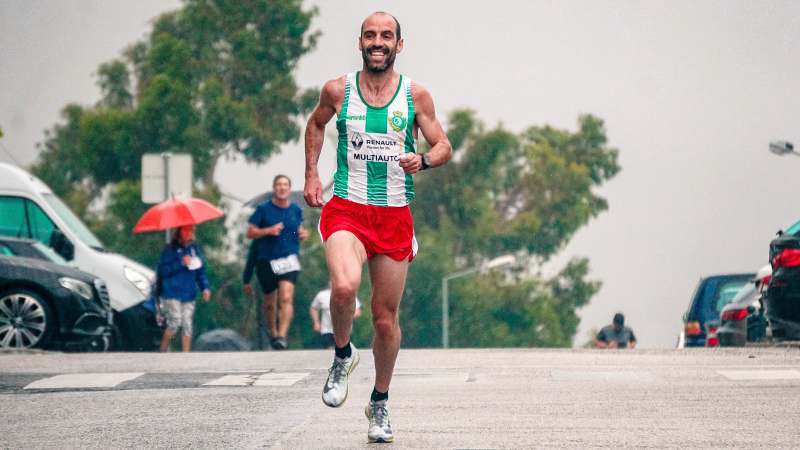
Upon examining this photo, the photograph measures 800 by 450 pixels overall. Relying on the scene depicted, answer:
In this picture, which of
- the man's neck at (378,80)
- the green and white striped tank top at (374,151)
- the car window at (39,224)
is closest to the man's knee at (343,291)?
the green and white striped tank top at (374,151)

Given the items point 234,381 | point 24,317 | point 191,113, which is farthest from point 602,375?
point 191,113

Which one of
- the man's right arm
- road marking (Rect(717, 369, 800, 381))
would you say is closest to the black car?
road marking (Rect(717, 369, 800, 381))

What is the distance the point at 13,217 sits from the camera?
84.4ft

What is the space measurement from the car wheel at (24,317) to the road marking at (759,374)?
830 centimetres

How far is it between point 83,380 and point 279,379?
4.64 feet

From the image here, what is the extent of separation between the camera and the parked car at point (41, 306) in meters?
21.1

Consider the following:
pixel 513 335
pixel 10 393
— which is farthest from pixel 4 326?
pixel 513 335

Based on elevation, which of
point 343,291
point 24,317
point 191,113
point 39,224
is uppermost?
point 191,113

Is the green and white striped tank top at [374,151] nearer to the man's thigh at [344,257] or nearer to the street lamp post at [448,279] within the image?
the man's thigh at [344,257]

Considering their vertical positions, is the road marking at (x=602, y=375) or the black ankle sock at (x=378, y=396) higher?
the road marking at (x=602, y=375)

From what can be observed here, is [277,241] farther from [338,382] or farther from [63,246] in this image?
[338,382]

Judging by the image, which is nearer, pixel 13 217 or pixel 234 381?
pixel 234 381

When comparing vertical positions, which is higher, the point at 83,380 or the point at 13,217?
the point at 13,217

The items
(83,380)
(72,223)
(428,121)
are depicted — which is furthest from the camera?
(72,223)
